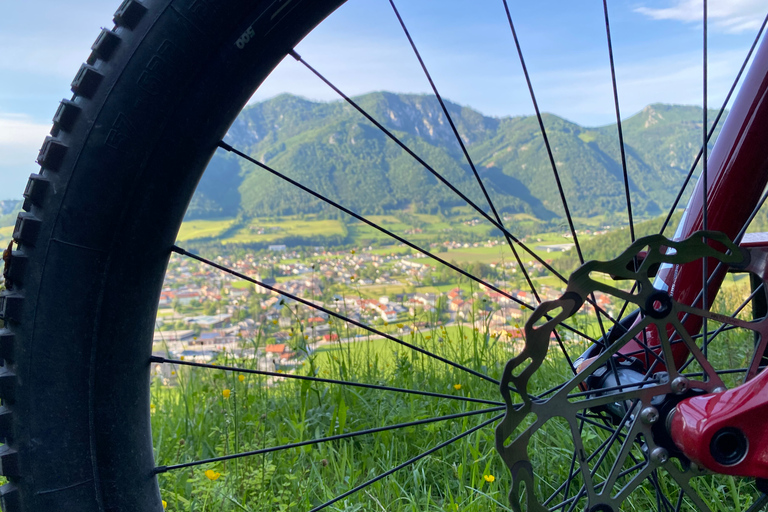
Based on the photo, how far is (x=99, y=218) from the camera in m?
0.72

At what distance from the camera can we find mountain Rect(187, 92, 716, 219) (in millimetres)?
24906

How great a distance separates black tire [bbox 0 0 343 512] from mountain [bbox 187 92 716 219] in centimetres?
2206

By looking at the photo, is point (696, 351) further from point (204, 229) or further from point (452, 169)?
point (452, 169)

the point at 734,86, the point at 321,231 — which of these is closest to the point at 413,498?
the point at 734,86

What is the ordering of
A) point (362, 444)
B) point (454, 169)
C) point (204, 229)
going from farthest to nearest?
point (454, 169), point (204, 229), point (362, 444)

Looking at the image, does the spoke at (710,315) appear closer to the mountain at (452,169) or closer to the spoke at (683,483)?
the spoke at (683,483)

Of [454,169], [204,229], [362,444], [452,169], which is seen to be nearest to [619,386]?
[362,444]

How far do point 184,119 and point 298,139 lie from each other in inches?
1308

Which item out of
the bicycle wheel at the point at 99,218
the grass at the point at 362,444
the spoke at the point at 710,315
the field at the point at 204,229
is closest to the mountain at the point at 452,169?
the field at the point at 204,229

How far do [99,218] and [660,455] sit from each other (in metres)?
0.85

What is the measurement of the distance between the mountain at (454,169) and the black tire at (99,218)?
22.1 m

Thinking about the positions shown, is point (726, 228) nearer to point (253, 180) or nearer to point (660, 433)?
point (660, 433)

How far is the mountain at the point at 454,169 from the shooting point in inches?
981

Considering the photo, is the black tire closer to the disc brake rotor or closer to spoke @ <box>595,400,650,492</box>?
the disc brake rotor
